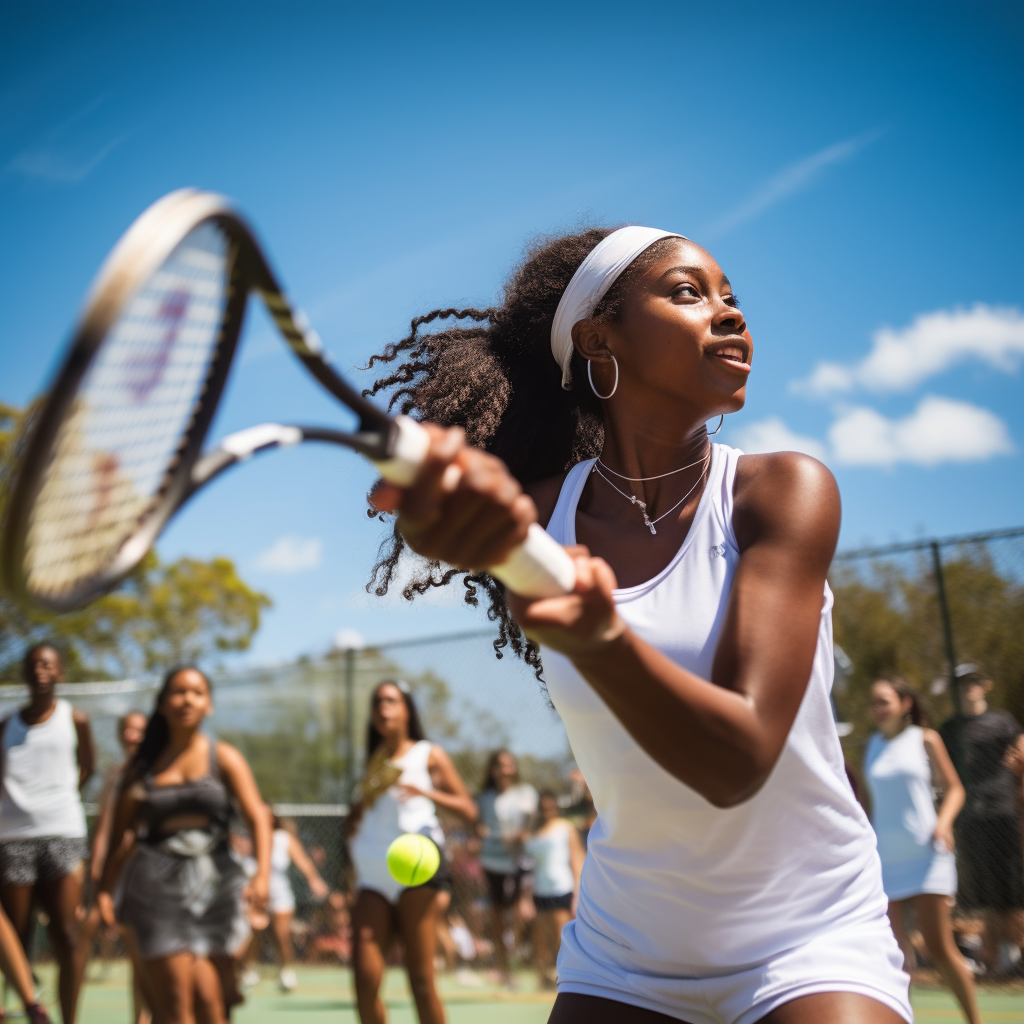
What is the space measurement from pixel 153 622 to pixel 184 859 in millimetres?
21133

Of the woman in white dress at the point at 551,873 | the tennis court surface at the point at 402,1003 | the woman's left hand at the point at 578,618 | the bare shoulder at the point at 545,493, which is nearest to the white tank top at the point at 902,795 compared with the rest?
the tennis court surface at the point at 402,1003

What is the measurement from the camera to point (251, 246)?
1.51 metres

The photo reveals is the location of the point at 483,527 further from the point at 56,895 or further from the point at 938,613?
the point at 938,613

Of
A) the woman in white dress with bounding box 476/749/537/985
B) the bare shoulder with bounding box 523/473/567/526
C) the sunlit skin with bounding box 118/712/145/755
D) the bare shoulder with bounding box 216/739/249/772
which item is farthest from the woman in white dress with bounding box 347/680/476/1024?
the bare shoulder with bounding box 523/473/567/526

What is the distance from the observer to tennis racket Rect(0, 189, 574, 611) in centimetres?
117

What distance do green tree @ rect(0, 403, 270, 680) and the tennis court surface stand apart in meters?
13.0

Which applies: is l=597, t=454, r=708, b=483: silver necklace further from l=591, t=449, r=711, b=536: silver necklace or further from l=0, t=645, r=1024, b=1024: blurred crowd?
l=0, t=645, r=1024, b=1024: blurred crowd

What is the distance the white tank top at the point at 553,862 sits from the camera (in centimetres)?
833

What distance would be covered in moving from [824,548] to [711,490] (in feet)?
0.97

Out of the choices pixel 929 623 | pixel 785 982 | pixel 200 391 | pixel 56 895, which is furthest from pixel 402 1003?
pixel 200 391

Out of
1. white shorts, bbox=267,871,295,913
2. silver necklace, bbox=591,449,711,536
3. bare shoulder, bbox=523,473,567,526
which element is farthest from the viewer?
white shorts, bbox=267,871,295,913

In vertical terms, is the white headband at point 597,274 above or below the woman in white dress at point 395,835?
above

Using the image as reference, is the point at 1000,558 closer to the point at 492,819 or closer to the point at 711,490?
the point at 492,819

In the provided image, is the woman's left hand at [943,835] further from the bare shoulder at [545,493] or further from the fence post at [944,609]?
the bare shoulder at [545,493]
